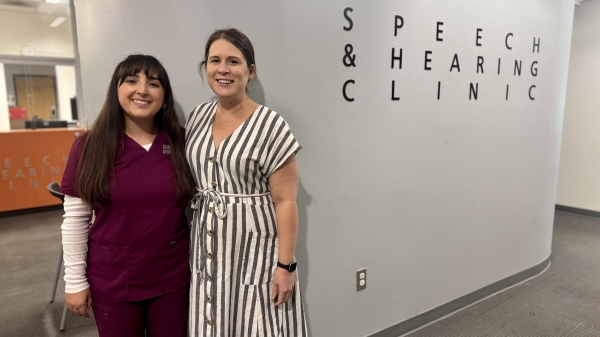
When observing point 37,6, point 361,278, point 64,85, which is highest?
point 37,6

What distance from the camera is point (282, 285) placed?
4.75 ft

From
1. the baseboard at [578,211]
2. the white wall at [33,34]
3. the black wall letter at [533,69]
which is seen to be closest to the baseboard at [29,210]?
the white wall at [33,34]

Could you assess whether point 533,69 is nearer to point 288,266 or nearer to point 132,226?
point 288,266

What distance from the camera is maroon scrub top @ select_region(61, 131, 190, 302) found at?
1.29 m

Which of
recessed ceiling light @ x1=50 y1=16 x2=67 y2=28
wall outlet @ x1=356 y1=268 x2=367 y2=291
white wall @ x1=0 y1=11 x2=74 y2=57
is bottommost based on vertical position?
wall outlet @ x1=356 y1=268 x2=367 y2=291

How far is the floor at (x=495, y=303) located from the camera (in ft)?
8.10

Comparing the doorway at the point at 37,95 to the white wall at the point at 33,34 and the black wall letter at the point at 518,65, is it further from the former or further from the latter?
the black wall letter at the point at 518,65

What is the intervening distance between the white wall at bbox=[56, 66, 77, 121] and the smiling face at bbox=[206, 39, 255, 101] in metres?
8.82

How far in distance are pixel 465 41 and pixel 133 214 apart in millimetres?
2150

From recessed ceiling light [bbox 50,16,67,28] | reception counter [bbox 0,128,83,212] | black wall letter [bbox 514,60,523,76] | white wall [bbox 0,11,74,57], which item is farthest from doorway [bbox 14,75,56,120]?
black wall letter [bbox 514,60,523,76]

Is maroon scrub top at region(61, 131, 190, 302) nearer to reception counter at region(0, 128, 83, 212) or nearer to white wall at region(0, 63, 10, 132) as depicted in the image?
reception counter at region(0, 128, 83, 212)

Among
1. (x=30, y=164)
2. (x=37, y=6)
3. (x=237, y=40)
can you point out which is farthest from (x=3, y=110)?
(x=237, y=40)

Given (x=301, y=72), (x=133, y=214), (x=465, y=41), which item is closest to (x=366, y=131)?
(x=301, y=72)

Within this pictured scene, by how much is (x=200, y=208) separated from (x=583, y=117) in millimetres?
5191
